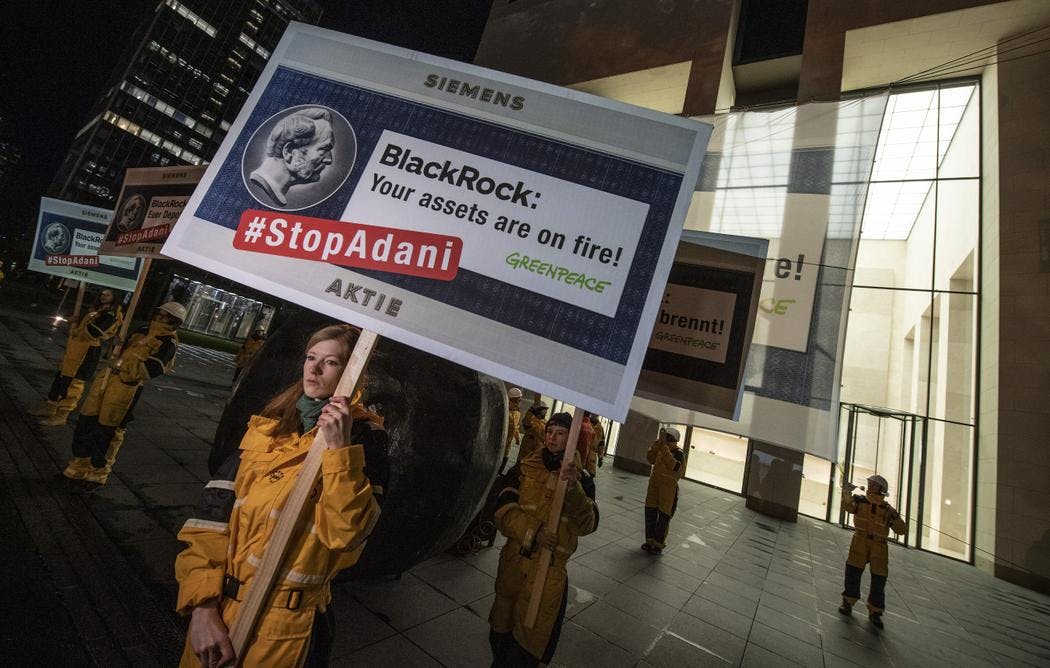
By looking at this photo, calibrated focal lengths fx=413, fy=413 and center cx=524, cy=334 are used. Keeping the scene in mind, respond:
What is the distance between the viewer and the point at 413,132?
159 centimetres

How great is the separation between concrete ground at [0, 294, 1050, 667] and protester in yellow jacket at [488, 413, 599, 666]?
20.1 inches

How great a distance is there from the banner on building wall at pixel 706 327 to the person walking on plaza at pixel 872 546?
6.37m

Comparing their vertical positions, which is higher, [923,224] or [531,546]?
[923,224]

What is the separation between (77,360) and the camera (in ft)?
20.1

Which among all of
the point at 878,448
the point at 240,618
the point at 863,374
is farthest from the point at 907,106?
the point at 240,618

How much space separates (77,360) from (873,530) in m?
12.1

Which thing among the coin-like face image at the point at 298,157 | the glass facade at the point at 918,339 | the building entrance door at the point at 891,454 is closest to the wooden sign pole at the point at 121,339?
the coin-like face image at the point at 298,157

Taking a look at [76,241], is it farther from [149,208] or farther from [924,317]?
[924,317]

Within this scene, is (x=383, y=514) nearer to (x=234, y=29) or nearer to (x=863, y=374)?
(x=863, y=374)

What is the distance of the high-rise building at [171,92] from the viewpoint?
2185 inches

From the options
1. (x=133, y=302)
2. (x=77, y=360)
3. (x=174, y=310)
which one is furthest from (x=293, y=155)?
(x=77, y=360)

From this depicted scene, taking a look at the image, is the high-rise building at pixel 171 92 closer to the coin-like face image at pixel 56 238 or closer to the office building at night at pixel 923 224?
the office building at night at pixel 923 224

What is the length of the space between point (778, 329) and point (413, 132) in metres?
1.62

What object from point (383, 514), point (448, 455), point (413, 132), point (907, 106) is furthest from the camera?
point (907, 106)
